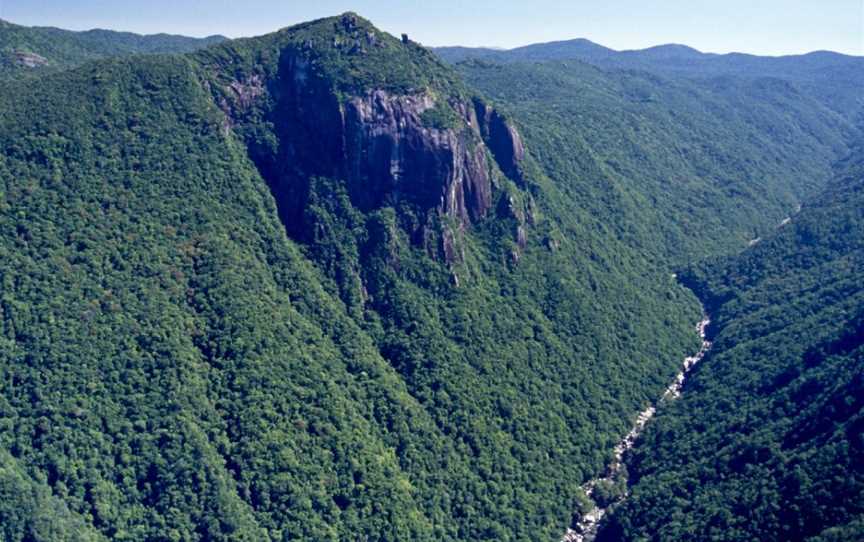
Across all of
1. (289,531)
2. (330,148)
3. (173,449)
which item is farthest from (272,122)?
(289,531)

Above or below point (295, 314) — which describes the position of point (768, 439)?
below

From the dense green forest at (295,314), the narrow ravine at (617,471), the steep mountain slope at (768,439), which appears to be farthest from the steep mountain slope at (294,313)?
the steep mountain slope at (768,439)

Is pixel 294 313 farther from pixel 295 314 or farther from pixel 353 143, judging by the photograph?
pixel 353 143

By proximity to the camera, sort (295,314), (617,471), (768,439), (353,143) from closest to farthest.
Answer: (768,439) < (617,471) < (295,314) < (353,143)

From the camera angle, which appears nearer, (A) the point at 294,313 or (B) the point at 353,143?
(A) the point at 294,313

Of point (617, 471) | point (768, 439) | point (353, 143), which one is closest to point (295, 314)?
point (353, 143)

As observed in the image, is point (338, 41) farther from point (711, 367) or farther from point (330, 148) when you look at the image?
point (711, 367)
